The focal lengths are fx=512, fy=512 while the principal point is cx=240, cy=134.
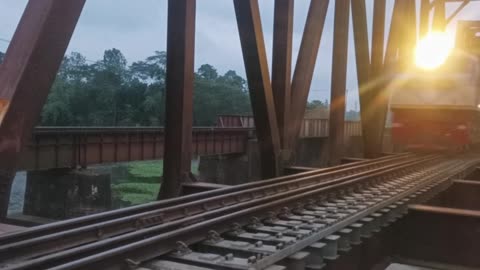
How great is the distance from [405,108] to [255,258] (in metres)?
12.9

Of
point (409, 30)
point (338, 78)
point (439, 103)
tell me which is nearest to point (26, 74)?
point (338, 78)

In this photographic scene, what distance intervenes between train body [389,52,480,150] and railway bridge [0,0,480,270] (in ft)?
9.78

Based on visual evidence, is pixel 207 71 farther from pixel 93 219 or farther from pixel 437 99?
pixel 93 219

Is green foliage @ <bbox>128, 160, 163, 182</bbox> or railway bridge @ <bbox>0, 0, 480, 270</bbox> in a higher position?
railway bridge @ <bbox>0, 0, 480, 270</bbox>

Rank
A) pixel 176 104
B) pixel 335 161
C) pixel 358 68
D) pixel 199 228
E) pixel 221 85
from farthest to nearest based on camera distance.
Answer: pixel 221 85 → pixel 358 68 → pixel 335 161 → pixel 176 104 → pixel 199 228

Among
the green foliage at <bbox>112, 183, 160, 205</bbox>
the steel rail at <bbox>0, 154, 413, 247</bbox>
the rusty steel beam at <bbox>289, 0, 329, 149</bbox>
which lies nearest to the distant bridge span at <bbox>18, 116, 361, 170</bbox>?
the green foliage at <bbox>112, 183, 160, 205</bbox>

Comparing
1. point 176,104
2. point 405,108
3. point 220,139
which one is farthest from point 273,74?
point 220,139

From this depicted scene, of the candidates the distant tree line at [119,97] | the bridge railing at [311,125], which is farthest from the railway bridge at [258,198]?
the distant tree line at [119,97]

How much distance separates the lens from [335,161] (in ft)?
37.0

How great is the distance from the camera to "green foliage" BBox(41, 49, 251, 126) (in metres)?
67.6

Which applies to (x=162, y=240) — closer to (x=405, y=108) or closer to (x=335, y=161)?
(x=335, y=161)

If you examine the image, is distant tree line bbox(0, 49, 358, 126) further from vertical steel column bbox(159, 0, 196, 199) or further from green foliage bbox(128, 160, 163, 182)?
vertical steel column bbox(159, 0, 196, 199)

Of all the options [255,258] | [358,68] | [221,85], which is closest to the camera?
[255,258]

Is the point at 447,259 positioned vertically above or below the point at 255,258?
below
